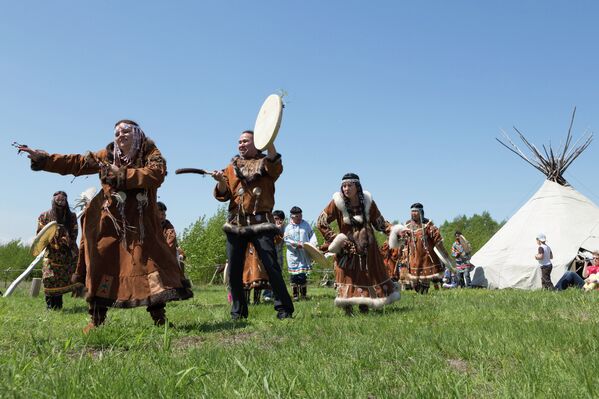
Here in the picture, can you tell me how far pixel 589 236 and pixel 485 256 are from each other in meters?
3.28

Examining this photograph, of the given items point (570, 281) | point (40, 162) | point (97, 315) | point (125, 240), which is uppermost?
point (40, 162)

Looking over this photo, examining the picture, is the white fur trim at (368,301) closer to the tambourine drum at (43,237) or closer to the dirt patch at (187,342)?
the dirt patch at (187,342)

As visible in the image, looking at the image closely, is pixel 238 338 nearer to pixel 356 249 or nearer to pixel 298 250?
pixel 356 249

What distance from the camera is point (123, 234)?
4.60m

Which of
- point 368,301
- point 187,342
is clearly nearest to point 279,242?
point 368,301

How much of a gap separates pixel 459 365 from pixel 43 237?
696 cm

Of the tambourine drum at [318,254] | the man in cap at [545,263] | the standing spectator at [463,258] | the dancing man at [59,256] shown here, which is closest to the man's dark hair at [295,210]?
the tambourine drum at [318,254]

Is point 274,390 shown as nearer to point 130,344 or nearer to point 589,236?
point 130,344

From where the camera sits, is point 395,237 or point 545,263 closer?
point 395,237

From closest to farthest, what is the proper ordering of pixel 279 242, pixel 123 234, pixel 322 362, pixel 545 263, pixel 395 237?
pixel 322 362 → pixel 123 234 → pixel 395 237 → pixel 279 242 → pixel 545 263

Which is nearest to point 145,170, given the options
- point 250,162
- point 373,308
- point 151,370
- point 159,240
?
point 159,240

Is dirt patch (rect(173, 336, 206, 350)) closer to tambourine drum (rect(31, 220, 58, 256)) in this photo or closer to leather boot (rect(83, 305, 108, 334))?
leather boot (rect(83, 305, 108, 334))

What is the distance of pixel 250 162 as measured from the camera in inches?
230

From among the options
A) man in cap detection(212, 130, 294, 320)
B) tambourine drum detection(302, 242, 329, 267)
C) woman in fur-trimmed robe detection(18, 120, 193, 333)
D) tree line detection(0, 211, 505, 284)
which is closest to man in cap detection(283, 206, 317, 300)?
tambourine drum detection(302, 242, 329, 267)
